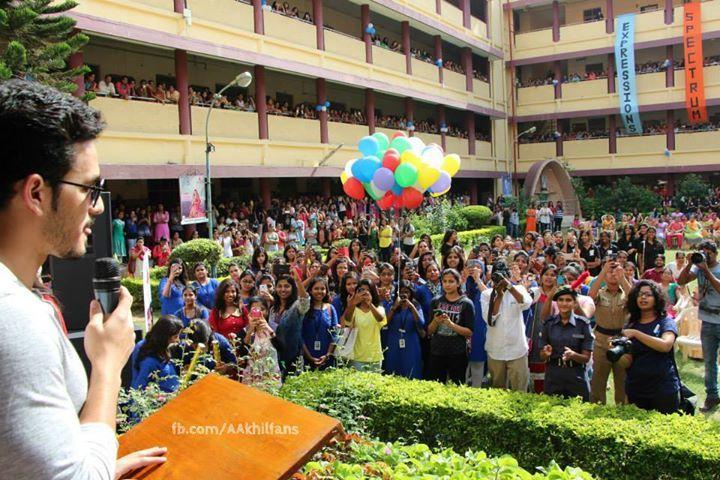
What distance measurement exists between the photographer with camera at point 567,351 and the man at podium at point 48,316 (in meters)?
4.75

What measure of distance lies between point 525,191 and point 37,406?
2429 cm

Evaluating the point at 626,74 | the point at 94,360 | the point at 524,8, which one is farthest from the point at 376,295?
the point at 524,8

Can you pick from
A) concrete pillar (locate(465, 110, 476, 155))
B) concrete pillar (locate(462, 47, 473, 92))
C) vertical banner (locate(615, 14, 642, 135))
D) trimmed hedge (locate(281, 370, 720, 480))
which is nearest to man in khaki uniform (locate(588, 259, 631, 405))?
trimmed hedge (locate(281, 370, 720, 480))

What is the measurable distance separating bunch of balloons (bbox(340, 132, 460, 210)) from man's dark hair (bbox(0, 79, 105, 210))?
8.15 m

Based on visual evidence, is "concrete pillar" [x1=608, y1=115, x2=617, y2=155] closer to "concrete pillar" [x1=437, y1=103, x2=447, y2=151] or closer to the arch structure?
the arch structure

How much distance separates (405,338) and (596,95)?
92.2ft

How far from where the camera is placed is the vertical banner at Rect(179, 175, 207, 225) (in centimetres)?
1456

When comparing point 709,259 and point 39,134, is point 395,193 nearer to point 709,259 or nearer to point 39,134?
point 709,259

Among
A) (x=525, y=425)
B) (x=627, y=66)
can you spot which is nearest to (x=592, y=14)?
(x=627, y=66)

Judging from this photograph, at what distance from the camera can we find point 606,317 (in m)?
6.33

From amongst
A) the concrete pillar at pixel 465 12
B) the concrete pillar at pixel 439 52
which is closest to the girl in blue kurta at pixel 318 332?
the concrete pillar at pixel 439 52

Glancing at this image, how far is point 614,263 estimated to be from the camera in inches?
253

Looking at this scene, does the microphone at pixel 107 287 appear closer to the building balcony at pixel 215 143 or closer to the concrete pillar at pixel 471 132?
the building balcony at pixel 215 143

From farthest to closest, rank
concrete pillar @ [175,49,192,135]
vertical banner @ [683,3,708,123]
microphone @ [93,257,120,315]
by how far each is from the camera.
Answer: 1. vertical banner @ [683,3,708,123]
2. concrete pillar @ [175,49,192,135]
3. microphone @ [93,257,120,315]
